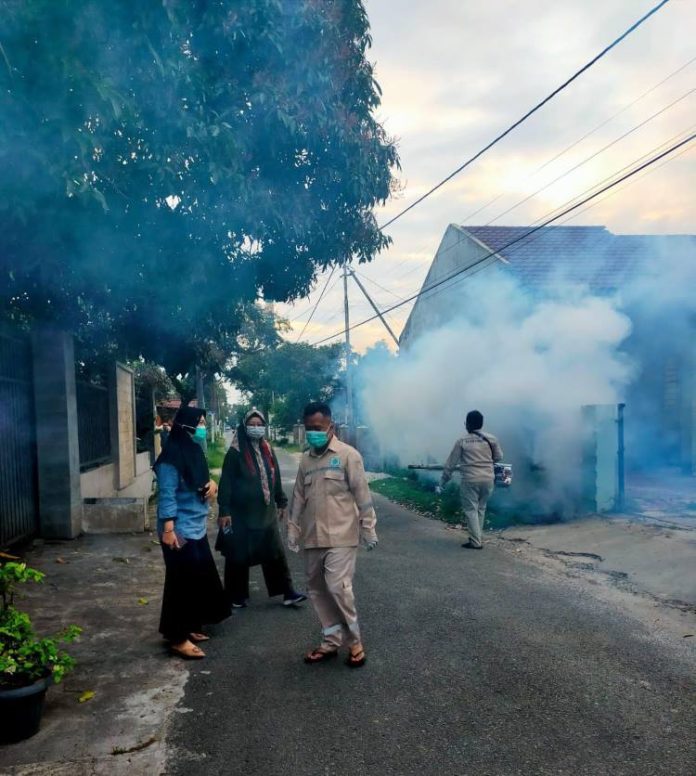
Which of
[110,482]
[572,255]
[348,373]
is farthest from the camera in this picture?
[348,373]

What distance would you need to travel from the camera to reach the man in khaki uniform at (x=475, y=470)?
25.6 ft

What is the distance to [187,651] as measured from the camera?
168 inches

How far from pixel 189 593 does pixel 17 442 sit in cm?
420

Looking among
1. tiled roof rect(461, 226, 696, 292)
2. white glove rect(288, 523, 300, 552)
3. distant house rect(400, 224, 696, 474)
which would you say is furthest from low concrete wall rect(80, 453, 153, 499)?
tiled roof rect(461, 226, 696, 292)

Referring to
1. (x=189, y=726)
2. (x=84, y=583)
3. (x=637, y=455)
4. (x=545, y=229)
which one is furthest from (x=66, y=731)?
(x=545, y=229)

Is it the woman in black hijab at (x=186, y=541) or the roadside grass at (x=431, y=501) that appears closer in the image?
the woman in black hijab at (x=186, y=541)

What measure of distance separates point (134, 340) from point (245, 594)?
5.64 metres

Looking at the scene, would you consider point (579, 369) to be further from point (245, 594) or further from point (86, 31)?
point (86, 31)

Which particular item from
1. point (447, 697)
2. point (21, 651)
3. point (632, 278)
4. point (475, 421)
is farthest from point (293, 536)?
point (632, 278)

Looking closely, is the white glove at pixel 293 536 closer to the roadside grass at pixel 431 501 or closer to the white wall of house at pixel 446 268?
the roadside grass at pixel 431 501

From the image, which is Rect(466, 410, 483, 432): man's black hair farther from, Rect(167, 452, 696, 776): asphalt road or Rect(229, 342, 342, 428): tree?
Rect(229, 342, 342, 428): tree

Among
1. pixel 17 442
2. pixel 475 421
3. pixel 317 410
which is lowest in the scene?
pixel 17 442

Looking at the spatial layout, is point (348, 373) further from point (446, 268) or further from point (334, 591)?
point (334, 591)

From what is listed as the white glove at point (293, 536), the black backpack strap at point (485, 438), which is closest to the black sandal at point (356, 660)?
the white glove at point (293, 536)
